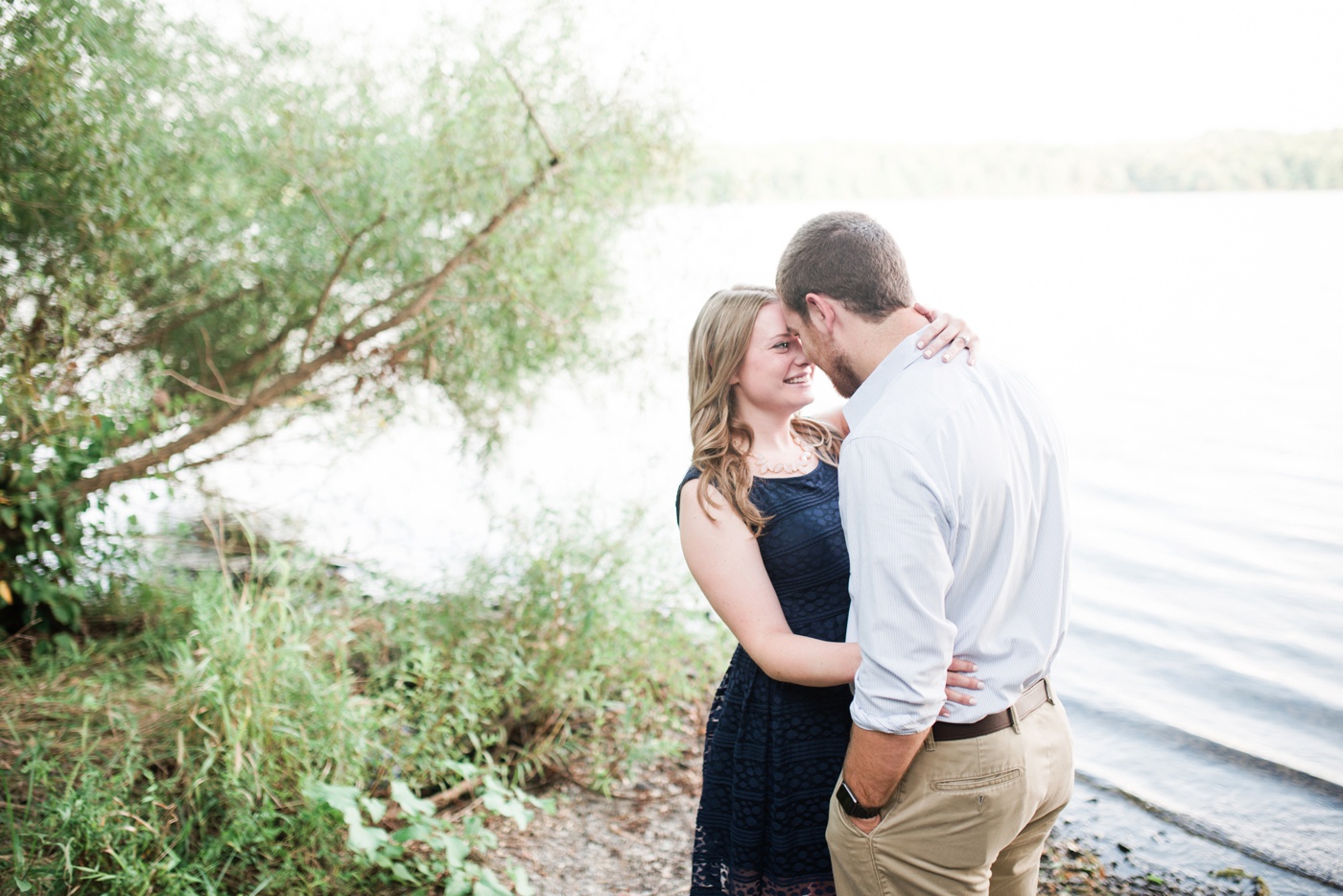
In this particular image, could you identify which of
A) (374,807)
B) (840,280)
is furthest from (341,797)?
(840,280)

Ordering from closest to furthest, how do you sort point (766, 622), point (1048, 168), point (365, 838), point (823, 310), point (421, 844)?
point (823, 310), point (766, 622), point (365, 838), point (421, 844), point (1048, 168)

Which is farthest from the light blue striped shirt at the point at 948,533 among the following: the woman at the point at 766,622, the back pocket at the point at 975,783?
the woman at the point at 766,622

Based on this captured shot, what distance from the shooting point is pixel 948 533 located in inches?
63.1

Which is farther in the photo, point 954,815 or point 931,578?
point 954,815

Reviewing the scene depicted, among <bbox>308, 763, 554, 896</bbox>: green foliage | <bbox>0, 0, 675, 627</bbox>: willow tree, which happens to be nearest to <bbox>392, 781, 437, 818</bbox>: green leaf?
<bbox>308, 763, 554, 896</bbox>: green foliage

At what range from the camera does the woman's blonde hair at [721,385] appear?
88.8 inches

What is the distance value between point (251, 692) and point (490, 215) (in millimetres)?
3165

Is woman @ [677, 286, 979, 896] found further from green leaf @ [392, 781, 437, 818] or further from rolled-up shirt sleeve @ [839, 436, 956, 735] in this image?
green leaf @ [392, 781, 437, 818]

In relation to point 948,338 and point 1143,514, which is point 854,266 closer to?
point 948,338

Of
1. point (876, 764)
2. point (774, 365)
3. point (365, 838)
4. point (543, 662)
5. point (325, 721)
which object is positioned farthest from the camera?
point (543, 662)

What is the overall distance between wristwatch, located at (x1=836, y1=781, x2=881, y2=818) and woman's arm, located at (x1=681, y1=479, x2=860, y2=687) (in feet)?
0.80

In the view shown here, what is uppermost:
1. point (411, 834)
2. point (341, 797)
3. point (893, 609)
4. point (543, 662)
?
point (893, 609)

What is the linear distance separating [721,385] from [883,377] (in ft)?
2.21

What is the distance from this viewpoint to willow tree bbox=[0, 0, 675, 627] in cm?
432
